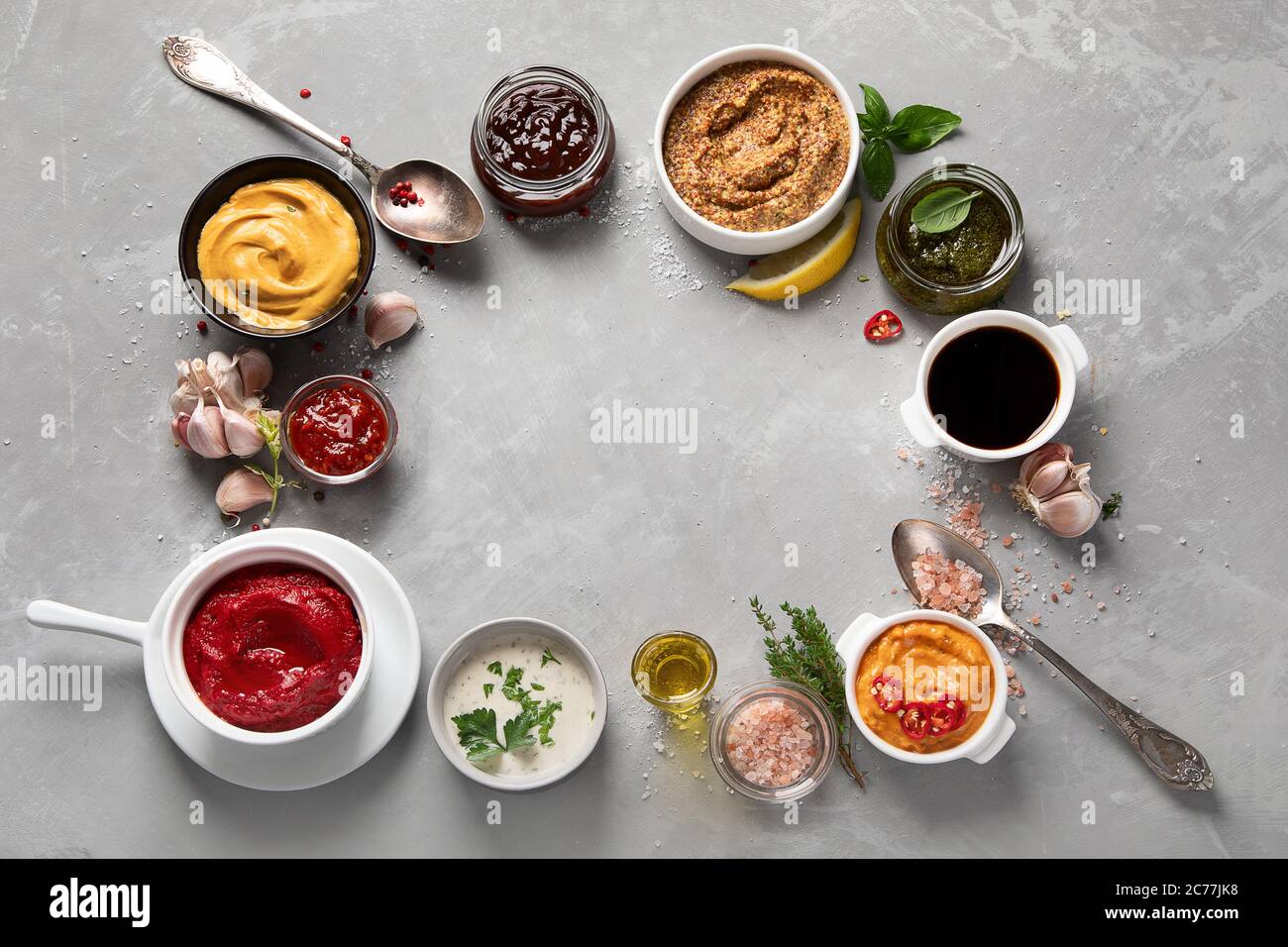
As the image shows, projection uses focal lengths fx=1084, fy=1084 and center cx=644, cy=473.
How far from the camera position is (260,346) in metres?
2.74

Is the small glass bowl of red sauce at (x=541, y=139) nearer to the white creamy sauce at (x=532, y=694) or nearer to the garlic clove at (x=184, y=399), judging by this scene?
the garlic clove at (x=184, y=399)

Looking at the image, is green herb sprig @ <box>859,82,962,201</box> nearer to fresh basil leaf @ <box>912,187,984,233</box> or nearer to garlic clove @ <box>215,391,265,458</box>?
fresh basil leaf @ <box>912,187,984,233</box>

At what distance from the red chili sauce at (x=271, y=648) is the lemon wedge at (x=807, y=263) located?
4.16 ft

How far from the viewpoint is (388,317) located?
2680 millimetres

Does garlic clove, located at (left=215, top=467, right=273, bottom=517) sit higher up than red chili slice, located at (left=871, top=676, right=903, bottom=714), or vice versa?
garlic clove, located at (left=215, top=467, right=273, bottom=517)

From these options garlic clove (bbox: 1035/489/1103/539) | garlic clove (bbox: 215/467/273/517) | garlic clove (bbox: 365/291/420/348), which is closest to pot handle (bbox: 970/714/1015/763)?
garlic clove (bbox: 1035/489/1103/539)

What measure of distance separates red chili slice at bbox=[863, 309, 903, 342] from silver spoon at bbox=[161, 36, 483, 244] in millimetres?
1020

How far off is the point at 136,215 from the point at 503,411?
1067 millimetres

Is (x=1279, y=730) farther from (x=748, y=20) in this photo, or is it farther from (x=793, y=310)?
(x=748, y=20)

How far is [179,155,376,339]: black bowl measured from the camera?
8.48ft

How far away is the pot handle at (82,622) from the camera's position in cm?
252

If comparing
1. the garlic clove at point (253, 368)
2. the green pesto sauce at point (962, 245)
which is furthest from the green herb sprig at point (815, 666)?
the garlic clove at point (253, 368)

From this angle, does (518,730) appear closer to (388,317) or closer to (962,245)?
(388,317)

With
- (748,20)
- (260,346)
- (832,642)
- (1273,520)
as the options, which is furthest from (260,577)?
(1273,520)
